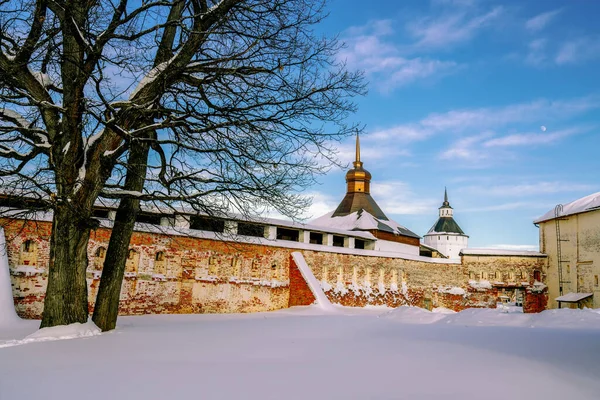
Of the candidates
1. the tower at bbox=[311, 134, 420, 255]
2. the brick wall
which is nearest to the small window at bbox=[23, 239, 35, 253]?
the brick wall

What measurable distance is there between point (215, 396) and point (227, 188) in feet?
15.8

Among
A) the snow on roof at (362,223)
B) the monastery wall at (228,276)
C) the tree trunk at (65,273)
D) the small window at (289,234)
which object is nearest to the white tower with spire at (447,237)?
the snow on roof at (362,223)

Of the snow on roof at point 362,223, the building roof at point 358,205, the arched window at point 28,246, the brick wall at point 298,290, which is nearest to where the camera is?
the arched window at point 28,246

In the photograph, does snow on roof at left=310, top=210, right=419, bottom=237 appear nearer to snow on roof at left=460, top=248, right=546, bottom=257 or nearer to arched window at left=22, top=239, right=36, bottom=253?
snow on roof at left=460, top=248, right=546, bottom=257

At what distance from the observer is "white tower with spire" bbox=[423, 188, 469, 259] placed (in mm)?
75188

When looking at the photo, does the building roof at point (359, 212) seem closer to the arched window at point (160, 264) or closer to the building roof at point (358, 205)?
the building roof at point (358, 205)

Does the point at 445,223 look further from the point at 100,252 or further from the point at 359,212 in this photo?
the point at 100,252

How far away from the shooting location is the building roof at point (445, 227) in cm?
7606

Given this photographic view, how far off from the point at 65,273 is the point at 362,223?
27869 mm

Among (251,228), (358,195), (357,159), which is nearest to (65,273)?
(251,228)

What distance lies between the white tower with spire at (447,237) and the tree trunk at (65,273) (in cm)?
7219

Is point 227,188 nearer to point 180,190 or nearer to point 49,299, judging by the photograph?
Result: point 180,190

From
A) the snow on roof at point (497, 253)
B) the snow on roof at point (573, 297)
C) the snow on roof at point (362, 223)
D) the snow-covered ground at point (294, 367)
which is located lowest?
the snow on roof at point (573, 297)

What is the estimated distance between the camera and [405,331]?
868cm
